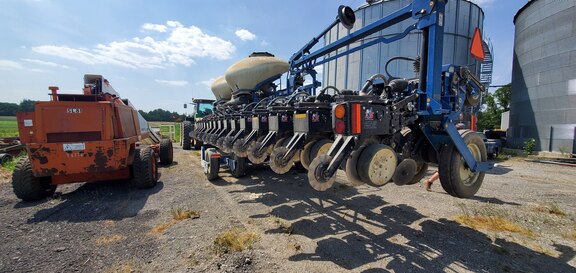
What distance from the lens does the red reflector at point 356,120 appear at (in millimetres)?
3023

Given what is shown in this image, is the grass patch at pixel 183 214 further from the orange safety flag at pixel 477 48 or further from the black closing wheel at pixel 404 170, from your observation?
the orange safety flag at pixel 477 48

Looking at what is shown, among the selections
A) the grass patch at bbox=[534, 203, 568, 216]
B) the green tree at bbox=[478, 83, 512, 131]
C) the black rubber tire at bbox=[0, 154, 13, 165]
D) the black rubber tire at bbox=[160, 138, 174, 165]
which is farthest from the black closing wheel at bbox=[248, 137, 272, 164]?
the green tree at bbox=[478, 83, 512, 131]

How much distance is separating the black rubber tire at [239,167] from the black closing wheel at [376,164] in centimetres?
455

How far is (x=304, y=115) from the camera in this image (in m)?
3.92

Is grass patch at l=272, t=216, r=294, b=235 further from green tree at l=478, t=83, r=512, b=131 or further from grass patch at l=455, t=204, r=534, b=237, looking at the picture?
green tree at l=478, t=83, r=512, b=131

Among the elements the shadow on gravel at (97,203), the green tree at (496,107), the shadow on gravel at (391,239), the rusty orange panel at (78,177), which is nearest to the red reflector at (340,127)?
the shadow on gravel at (391,239)

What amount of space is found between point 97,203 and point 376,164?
503 cm

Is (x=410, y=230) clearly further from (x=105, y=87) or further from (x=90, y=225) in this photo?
(x=105, y=87)

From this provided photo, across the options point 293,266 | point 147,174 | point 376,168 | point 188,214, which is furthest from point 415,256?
point 147,174

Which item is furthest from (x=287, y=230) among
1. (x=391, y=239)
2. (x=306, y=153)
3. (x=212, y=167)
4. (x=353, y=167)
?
(x=212, y=167)

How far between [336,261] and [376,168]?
3.68 feet

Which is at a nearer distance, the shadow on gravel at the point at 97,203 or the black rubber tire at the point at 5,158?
the shadow on gravel at the point at 97,203

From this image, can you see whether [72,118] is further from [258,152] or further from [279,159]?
[279,159]

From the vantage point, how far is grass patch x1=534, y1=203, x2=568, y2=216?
15.8 ft
